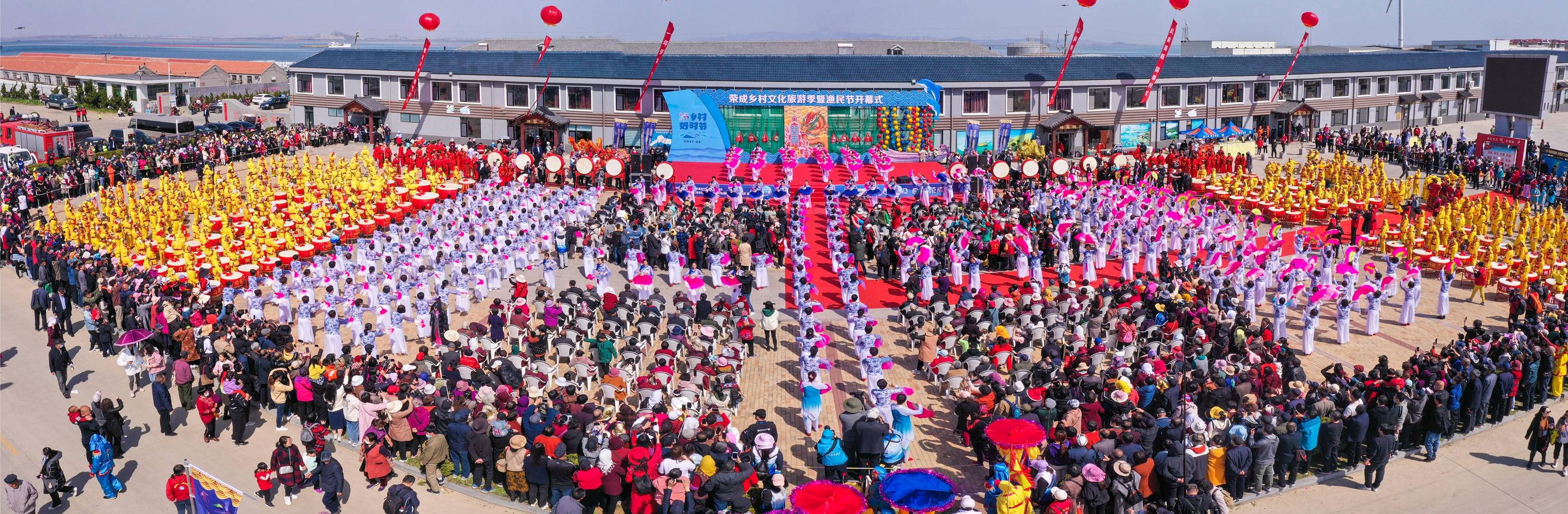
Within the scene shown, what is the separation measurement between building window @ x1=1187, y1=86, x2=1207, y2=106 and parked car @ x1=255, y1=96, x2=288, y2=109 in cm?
6169

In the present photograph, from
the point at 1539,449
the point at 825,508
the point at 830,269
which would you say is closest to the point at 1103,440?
the point at 825,508

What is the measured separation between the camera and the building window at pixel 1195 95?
53500mm

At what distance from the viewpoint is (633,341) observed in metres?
20.9

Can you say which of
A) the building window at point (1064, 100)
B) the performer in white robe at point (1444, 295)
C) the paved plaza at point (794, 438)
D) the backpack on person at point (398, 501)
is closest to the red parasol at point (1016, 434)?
the paved plaza at point (794, 438)

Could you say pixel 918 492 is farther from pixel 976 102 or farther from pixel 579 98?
pixel 579 98

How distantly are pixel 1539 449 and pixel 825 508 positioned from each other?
1185 cm

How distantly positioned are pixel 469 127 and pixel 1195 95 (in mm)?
35235

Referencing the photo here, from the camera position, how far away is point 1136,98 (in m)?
52.5

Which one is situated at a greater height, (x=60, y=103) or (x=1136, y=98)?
(x=1136, y=98)

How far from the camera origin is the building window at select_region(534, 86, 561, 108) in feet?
169

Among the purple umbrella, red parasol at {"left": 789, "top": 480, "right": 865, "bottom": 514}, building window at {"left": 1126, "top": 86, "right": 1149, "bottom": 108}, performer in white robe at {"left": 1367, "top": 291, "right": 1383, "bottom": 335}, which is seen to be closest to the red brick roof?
building window at {"left": 1126, "top": 86, "right": 1149, "bottom": 108}

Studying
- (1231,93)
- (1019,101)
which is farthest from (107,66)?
(1231,93)

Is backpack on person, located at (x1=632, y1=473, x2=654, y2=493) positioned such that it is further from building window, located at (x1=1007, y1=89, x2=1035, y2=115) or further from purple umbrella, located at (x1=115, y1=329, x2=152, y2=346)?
building window, located at (x1=1007, y1=89, x2=1035, y2=115)

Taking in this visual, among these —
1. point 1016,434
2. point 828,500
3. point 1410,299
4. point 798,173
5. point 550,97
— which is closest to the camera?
point 828,500
